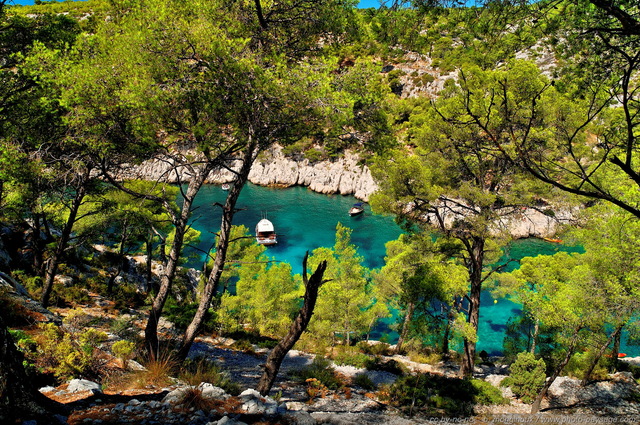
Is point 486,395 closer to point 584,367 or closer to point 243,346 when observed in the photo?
point 584,367

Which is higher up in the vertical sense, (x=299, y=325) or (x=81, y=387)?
(x=299, y=325)

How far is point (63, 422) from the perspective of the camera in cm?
326

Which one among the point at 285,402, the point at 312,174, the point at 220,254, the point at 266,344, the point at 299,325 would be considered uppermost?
the point at 312,174

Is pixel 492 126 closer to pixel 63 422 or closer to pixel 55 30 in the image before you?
pixel 63 422

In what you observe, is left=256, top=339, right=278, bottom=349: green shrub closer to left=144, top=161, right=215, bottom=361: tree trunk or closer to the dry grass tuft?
left=144, top=161, right=215, bottom=361: tree trunk

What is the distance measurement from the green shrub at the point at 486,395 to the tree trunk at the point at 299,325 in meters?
7.94

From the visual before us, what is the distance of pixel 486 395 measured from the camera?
35.8ft

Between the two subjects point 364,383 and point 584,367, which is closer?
point 364,383

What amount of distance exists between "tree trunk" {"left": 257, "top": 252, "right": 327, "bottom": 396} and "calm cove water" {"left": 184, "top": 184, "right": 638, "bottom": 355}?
19237mm

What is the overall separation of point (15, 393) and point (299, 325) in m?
3.98

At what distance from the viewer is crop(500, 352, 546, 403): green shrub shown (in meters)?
11.4

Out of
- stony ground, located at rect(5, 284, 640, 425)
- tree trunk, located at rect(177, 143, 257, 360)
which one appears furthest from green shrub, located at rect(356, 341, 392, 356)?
tree trunk, located at rect(177, 143, 257, 360)

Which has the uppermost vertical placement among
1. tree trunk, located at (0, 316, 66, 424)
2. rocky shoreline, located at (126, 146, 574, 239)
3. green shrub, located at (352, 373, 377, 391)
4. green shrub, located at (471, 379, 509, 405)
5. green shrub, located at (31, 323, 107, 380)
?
rocky shoreline, located at (126, 146, 574, 239)

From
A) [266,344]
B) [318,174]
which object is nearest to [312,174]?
[318,174]
